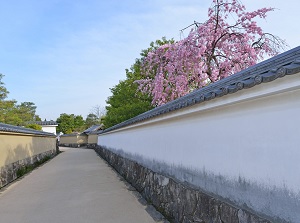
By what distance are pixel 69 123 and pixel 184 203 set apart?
69418 mm

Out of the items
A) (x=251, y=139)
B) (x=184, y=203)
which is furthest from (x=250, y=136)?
(x=184, y=203)

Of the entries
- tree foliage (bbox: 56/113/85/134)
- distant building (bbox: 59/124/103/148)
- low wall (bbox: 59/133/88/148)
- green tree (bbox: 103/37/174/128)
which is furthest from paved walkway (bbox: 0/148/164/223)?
tree foliage (bbox: 56/113/85/134)

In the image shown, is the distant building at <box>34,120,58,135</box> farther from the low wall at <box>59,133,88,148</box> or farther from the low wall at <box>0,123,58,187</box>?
the low wall at <box>0,123,58,187</box>

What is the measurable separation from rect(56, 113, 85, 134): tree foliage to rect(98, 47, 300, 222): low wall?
225ft

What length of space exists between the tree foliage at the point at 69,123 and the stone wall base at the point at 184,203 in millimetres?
65231

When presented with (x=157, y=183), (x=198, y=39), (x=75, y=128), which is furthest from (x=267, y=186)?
(x=75, y=128)

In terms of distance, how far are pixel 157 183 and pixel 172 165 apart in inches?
30.4

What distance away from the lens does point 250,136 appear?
359 centimetres

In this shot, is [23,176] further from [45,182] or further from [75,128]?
[75,128]

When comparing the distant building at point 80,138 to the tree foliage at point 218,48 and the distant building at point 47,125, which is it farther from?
the tree foliage at point 218,48

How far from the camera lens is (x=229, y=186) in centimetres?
415

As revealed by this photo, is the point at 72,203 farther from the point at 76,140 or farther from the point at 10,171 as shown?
the point at 76,140

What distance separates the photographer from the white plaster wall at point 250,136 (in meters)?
2.92

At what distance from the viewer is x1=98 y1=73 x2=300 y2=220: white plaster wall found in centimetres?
292
